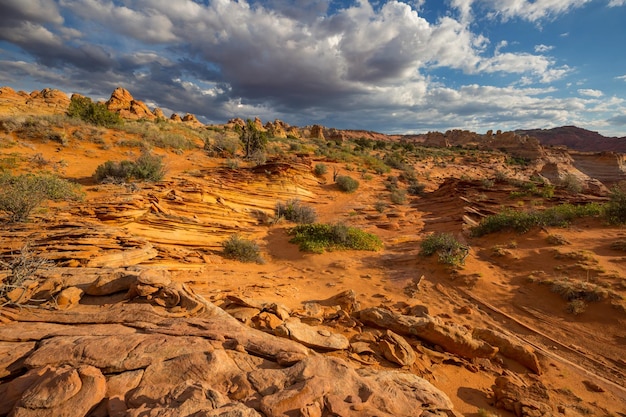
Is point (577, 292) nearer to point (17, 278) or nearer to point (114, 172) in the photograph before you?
point (17, 278)

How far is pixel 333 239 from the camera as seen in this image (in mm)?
10461

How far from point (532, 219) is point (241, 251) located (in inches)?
398

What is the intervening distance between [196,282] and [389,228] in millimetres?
8952

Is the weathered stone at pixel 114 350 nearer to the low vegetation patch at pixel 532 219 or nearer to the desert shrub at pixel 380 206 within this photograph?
the low vegetation patch at pixel 532 219

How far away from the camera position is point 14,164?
1252 centimetres

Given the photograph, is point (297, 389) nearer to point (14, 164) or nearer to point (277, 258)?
point (277, 258)

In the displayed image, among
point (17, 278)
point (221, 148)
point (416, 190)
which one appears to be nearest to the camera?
point (17, 278)

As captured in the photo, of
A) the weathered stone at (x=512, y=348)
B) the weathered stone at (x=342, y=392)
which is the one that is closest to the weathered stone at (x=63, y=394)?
the weathered stone at (x=342, y=392)

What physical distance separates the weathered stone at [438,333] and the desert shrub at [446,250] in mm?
3457

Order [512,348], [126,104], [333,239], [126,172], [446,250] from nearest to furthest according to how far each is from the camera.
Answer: [512,348] < [446,250] < [333,239] < [126,172] < [126,104]

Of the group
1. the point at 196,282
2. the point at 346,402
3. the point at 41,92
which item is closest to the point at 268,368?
the point at 346,402

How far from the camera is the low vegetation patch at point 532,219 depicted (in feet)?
32.2

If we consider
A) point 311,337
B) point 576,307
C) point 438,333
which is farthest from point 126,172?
point 576,307

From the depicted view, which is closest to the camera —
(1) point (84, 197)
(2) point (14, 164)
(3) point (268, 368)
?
(3) point (268, 368)
